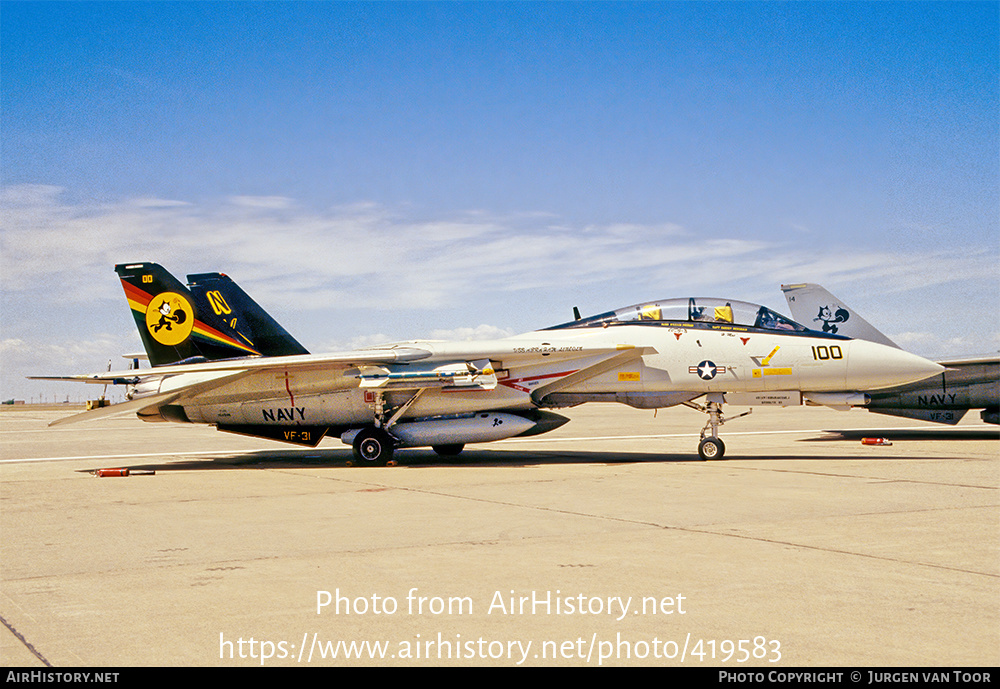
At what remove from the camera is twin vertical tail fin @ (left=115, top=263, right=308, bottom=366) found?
15609 mm

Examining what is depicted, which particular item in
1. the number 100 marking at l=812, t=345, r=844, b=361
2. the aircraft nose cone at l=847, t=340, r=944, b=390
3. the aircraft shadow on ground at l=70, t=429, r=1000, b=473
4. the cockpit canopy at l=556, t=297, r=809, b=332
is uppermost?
the cockpit canopy at l=556, t=297, r=809, b=332

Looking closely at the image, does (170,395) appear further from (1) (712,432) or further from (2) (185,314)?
(1) (712,432)

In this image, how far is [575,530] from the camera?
23.2 feet

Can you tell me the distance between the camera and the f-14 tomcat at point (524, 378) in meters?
13.5

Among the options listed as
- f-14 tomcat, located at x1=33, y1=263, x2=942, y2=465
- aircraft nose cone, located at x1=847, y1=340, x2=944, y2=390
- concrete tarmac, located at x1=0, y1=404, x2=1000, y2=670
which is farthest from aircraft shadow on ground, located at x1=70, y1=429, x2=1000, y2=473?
concrete tarmac, located at x1=0, y1=404, x2=1000, y2=670

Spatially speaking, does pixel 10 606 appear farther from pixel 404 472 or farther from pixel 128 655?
pixel 404 472

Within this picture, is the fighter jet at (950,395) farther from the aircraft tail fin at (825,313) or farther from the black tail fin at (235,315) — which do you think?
the black tail fin at (235,315)

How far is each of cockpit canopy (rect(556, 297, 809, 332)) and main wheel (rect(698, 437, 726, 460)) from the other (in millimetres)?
1939

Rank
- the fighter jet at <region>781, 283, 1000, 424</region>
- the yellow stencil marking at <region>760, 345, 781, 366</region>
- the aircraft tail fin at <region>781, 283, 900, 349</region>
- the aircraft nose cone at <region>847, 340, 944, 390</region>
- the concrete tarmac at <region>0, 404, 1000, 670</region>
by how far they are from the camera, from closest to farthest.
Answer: the concrete tarmac at <region>0, 404, 1000, 670</region>, the aircraft nose cone at <region>847, 340, 944, 390</region>, the yellow stencil marking at <region>760, 345, 781, 366</region>, the fighter jet at <region>781, 283, 1000, 424</region>, the aircraft tail fin at <region>781, 283, 900, 349</region>

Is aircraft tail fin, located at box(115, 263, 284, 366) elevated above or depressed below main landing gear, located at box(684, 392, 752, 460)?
above

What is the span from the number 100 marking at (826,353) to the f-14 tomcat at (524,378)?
15mm

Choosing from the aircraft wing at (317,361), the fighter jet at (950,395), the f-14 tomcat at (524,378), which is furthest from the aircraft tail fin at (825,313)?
the aircraft wing at (317,361)

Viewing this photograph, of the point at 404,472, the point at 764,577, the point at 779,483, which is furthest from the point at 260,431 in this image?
the point at 764,577

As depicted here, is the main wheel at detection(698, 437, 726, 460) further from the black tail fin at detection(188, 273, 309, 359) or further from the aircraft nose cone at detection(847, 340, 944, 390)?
the black tail fin at detection(188, 273, 309, 359)
